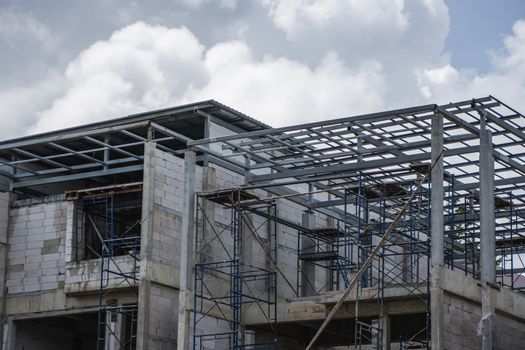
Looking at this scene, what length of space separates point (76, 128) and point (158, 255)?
24.7 ft

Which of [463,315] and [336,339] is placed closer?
[463,315]

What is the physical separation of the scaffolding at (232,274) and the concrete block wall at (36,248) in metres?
5.61

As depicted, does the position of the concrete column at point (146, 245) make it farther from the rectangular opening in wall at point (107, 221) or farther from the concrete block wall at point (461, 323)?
the concrete block wall at point (461, 323)

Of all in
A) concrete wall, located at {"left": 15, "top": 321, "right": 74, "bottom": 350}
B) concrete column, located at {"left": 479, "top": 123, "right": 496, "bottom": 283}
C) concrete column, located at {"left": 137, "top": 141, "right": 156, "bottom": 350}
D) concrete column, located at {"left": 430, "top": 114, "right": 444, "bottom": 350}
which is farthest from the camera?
concrete wall, located at {"left": 15, "top": 321, "right": 74, "bottom": 350}

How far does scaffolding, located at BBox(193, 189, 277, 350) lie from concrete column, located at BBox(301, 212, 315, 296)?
214 centimetres


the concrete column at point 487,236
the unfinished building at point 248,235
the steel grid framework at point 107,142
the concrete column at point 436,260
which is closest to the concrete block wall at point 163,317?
the unfinished building at point 248,235

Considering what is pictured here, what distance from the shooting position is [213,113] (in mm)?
41594

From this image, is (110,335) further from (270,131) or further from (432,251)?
(432,251)

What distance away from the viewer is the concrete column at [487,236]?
3359 centimetres

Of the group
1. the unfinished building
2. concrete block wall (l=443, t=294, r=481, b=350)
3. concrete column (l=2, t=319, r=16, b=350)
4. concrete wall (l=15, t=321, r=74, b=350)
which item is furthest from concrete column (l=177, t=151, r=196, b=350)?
concrete block wall (l=443, t=294, r=481, b=350)

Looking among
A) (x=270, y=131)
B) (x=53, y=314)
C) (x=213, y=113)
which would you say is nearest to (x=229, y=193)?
(x=270, y=131)

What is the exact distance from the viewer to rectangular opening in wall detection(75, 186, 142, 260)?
3978cm

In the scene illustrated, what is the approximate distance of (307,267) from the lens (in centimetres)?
4375

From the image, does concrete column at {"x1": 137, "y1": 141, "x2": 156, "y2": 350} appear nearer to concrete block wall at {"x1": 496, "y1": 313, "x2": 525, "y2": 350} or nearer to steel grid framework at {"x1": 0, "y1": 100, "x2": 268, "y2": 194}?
steel grid framework at {"x1": 0, "y1": 100, "x2": 268, "y2": 194}
